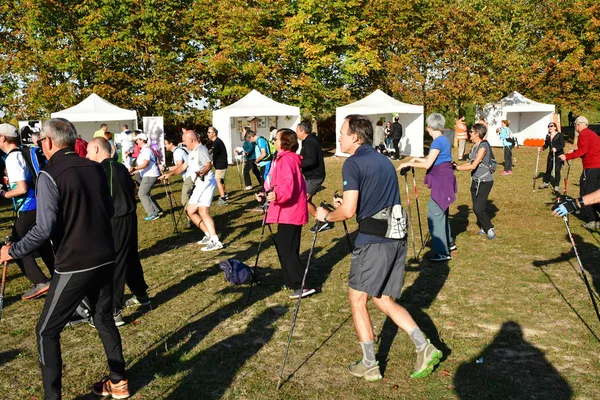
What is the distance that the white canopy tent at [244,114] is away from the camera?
23.6 meters

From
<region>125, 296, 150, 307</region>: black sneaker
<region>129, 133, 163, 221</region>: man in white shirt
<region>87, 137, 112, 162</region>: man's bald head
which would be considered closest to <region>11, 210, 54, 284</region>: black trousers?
<region>125, 296, 150, 307</region>: black sneaker

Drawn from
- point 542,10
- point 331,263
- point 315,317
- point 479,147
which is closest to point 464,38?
point 542,10

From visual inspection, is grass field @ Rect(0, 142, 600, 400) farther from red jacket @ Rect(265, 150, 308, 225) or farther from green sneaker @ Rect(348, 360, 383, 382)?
red jacket @ Rect(265, 150, 308, 225)

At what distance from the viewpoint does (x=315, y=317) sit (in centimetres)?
563

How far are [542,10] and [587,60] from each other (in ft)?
16.8

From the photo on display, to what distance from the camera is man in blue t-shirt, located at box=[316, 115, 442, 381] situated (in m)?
4.00

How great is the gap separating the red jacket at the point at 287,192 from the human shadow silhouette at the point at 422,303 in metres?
1.63

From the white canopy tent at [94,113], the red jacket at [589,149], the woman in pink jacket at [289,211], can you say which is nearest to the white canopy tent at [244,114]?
the white canopy tent at [94,113]

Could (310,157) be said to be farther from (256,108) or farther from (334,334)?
(256,108)

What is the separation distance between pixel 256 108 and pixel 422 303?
1893 centimetres

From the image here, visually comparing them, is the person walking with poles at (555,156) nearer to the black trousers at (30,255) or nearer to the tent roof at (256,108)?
the black trousers at (30,255)

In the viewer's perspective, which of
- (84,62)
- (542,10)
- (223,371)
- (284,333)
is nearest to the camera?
(223,371)

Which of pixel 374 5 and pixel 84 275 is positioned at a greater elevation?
pixel 374 5

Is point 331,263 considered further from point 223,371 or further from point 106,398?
point 106,398
